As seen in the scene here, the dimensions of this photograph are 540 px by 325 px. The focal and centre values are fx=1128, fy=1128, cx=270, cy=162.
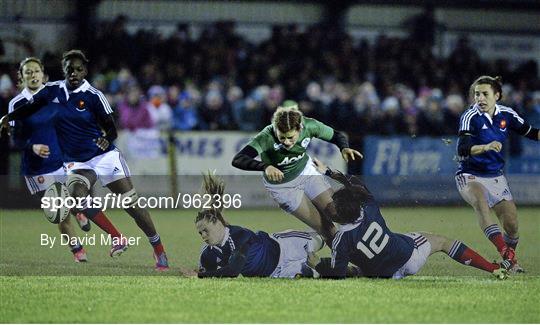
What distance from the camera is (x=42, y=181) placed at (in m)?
11.4

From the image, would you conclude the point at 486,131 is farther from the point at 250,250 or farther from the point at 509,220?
the point at 250,250

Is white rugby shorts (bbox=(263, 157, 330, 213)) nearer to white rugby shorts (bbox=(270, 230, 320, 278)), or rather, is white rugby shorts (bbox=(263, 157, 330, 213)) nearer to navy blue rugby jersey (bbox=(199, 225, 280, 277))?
white rugby shorts (bbox=(270, 230, 320, 278))

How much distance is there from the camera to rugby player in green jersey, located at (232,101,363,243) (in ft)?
33.8

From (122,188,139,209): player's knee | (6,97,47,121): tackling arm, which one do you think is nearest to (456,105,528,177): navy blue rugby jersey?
(122,188,139,209): player's knee

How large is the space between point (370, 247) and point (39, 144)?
15.2 ft

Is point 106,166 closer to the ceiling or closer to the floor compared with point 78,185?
closer to the ceiling

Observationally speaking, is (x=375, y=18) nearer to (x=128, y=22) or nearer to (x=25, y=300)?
(x=128, y=22)

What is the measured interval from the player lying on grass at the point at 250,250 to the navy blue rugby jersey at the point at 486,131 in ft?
6.32

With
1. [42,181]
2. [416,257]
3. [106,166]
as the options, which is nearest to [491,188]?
[416,257]

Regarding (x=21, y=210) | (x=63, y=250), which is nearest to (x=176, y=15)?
(x=21, y=210)

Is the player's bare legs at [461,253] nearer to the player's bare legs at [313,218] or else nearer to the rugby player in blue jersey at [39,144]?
the player's bare legs at [313,218]

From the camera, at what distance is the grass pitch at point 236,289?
8375 millimetres

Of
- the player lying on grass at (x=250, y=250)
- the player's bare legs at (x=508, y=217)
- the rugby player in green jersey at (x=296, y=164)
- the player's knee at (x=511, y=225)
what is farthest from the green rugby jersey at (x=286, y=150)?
the player's knee at (x=511, y=225)

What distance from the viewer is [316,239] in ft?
34.0
